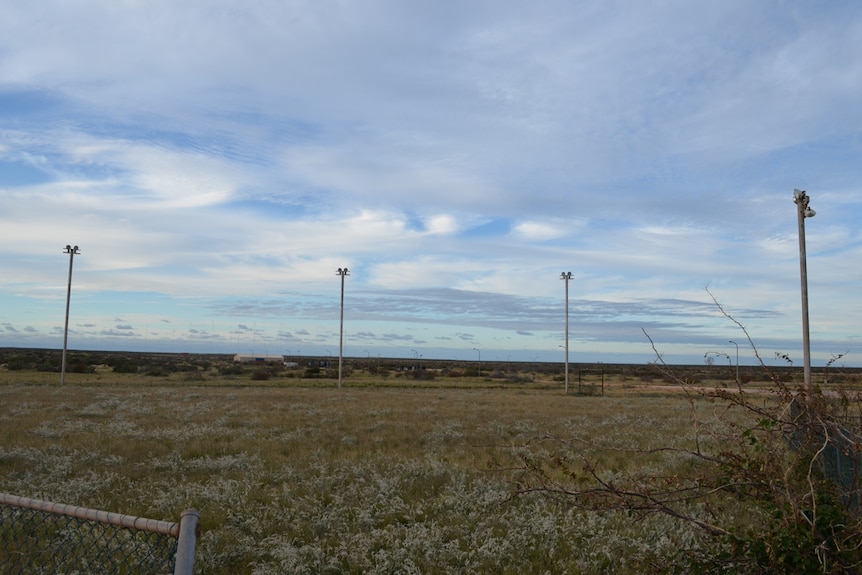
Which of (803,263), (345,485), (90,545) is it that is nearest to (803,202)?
(803,263)

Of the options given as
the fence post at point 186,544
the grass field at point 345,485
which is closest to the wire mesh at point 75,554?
the grass field at point 345,485

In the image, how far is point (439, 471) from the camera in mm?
11906

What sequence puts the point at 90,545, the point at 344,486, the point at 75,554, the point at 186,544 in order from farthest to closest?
1. the point at 344,486
2. the point at 90,545
3. the point at 75,554
4. the point at 186,544

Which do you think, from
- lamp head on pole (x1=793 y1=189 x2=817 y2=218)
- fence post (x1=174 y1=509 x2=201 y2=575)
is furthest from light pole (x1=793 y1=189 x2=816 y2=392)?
fence post (x1=174 y1=509 x2=201 y2=575)

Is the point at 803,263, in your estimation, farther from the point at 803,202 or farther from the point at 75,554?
the point at 75,554

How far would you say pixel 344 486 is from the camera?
1090cm

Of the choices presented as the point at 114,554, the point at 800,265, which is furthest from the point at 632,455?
the point at 114,554

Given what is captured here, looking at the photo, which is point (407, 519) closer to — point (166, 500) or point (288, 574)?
point (288, 574)

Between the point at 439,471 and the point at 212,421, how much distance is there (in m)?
11.5

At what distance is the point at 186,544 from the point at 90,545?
5355 millimetres

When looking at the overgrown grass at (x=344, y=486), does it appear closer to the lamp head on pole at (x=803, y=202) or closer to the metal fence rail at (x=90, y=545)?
the metal fence rail at (x=90, y=545)

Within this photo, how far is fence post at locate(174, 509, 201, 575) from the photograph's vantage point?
314 cm

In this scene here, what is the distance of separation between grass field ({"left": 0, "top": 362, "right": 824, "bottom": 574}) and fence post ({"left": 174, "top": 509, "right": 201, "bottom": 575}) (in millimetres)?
2760

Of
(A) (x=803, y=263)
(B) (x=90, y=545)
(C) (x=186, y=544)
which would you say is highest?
(A) (x=803, y=263)
